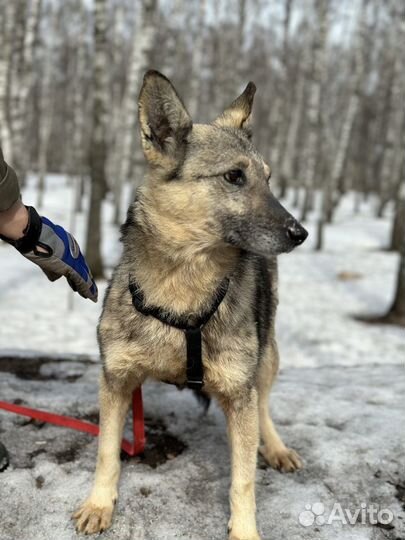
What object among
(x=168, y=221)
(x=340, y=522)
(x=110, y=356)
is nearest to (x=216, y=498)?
(x=340, y=522)

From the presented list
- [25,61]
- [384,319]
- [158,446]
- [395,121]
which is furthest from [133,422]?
[395,121]

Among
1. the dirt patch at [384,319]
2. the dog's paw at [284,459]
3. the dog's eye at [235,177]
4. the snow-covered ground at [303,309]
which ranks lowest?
the snow-covered ground at [303,309]

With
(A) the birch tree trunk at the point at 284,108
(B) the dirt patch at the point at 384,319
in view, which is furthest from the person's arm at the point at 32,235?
(A) the birch tree trunk at the point at 284,108

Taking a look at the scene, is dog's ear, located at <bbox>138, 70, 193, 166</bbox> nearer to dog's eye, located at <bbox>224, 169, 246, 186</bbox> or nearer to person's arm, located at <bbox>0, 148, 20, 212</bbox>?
dog's eye, located at <bbox>224, 169, 246, 186</bbox>

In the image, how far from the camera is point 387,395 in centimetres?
443

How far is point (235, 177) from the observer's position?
2.65 metres

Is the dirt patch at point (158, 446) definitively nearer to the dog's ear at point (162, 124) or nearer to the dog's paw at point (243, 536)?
the dog's paw at point (243, 536)

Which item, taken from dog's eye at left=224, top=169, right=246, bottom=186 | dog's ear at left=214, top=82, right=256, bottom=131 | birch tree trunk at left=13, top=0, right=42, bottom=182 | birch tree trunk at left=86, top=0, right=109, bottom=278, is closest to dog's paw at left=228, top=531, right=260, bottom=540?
dog's eye at left=224, top=169, right=246, bottom=186

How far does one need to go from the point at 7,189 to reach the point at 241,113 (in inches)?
A: 60.2

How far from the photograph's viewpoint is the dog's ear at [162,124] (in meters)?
2.67

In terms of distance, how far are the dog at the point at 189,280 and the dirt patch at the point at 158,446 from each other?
1.64 feet

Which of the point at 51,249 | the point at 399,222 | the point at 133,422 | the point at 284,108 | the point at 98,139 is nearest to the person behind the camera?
the point at 51,249

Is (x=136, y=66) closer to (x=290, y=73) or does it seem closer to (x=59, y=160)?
(x=290, y=73)

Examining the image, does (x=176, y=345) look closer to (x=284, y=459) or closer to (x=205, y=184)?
(x=205, y=184)
